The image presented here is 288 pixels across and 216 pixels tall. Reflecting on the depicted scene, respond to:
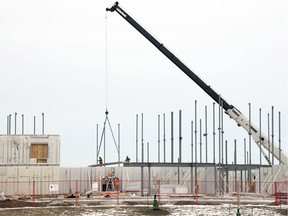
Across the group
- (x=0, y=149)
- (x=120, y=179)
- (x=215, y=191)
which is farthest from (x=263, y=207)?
(x=0, y=149)

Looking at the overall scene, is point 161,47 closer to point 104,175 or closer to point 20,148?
point 104,175

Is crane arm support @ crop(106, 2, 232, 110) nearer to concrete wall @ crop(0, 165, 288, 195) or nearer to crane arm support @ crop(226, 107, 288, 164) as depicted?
crane arm support @ crop(226, 107, 288, 164)

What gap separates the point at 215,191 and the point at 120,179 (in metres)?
9.25

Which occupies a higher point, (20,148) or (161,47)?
(161,47)

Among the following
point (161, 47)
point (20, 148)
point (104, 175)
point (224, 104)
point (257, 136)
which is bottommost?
point (104, 175)

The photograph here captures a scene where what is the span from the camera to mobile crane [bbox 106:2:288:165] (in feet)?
164

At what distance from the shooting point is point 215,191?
51.4 meters

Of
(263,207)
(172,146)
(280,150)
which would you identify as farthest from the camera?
(172,146)

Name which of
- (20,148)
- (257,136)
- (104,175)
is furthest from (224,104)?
(20,148)

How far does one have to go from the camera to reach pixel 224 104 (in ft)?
173

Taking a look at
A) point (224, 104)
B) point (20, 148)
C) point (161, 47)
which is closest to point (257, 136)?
point (224, 104)

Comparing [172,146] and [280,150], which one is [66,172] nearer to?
[172,146]

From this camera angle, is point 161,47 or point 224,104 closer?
point 161,47

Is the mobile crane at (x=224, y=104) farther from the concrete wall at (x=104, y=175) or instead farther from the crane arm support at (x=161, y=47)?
the concrete wall at (x=104, y=175)
